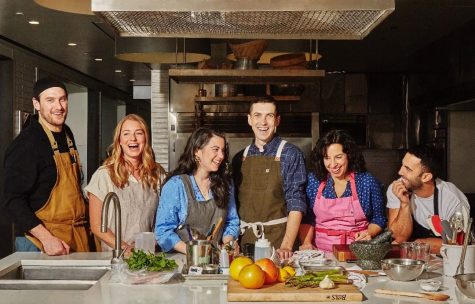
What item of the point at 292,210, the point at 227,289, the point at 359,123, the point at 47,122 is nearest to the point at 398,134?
the point at 359,123

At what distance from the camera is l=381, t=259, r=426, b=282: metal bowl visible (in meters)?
2.63

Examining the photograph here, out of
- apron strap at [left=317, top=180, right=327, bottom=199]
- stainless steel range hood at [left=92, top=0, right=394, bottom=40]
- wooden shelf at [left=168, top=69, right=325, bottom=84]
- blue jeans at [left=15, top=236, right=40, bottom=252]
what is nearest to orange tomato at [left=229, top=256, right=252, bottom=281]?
stainless steel range hood at [left=92, top=0, right=394, bottom=40]

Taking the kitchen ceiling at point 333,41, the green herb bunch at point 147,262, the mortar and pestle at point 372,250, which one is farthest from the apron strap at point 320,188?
the kitchen ceiling at point 333,41

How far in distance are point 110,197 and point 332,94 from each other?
7.29 m

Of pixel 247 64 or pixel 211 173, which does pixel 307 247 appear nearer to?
pixel 211 173

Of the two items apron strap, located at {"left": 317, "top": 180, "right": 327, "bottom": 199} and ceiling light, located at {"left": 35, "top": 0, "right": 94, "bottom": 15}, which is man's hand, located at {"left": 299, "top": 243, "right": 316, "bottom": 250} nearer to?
apron strap, located at {"left": 317, "top": 180, "right": 327, "bottom": 199}

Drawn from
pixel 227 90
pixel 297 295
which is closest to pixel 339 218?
pixel 297 295

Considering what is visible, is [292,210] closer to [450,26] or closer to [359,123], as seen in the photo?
[450,26]

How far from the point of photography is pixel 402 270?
2631 mm

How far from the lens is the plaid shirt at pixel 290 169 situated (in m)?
3.73

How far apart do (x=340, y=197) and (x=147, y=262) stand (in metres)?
1.44

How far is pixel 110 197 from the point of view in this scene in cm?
267

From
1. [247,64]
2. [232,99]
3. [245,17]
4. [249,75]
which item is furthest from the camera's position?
[232,99]

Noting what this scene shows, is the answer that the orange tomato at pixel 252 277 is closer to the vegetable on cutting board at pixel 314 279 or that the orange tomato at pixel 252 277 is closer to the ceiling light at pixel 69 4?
the vegetable on cutting board at pixel 314 279
